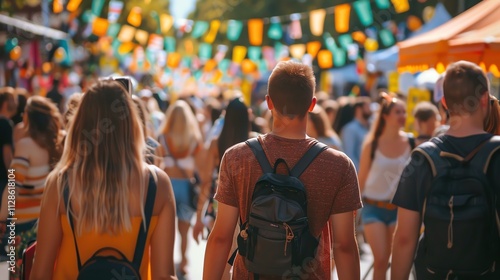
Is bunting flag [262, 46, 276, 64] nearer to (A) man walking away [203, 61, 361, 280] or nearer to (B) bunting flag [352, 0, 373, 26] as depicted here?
(B) bunting flag [352, 0, 373, 26]

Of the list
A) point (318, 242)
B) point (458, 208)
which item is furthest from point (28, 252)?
point (458, 208)

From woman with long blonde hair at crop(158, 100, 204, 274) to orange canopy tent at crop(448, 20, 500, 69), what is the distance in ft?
10.2

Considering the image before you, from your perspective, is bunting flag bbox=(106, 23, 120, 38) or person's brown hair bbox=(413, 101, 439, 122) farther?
bunting flag bbox=(106, 23, 120, 38)

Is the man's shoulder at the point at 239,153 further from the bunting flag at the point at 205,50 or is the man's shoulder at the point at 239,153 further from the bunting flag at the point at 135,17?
the bunting flag at the point at 205,50

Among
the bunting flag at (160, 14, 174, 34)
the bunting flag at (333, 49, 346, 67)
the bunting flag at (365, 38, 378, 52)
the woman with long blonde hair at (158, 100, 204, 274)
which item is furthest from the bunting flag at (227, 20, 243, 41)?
the woman with long blonde hair at (158, 100, 204, 274)

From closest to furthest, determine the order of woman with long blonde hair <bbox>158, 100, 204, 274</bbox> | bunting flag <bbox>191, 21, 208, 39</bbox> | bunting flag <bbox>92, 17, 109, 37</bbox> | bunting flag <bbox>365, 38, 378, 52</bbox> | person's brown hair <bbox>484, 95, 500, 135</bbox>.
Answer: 1. person's brown hair <bbox>484, 95, 500, 135</bbox>
2. woman with long blonde hair <bbox>158, 100, 204, 274</bbox>
3. bunting flag <bbox>191, 21, 208, 39</bbox>
4. bunting flag <bbox>92, 17, 109, 37</bbox>
5. bunting flag <bbox>365, 38, 378, 52</bbox>

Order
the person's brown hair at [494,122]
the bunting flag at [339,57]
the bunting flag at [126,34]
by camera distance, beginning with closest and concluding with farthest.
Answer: the person's brown hair at [494,122] < the bunting flag at [126,34] < the bunting flag at [339,57]

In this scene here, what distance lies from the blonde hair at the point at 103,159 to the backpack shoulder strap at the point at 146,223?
0.12 feet

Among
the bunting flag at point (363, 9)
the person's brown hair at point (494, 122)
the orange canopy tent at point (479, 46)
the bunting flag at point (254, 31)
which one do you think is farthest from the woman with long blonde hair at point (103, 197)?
the bunting flag at point (254, 31)

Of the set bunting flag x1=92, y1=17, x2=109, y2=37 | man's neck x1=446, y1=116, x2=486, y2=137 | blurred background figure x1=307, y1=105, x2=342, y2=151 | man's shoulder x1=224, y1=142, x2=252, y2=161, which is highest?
bunting flag x1=92, y1=17, x2=109, y2=37

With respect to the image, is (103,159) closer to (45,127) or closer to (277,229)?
(277,229)

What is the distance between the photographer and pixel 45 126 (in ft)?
21.2

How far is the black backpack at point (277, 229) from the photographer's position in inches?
141

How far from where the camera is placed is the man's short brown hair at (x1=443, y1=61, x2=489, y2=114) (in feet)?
13.4
